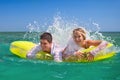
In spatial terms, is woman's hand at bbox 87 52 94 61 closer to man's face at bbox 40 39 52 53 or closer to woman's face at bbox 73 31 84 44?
woman's face at bbox 73 31 84 44

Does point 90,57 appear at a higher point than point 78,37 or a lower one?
lower

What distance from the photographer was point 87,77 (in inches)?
265

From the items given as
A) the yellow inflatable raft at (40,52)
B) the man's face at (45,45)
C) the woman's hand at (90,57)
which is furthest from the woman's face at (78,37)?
the man's face at (45,45)

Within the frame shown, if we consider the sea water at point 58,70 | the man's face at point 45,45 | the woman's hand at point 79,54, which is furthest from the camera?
the woman's hand at point 79,54

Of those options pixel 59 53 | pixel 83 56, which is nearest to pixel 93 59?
pixel 83 56

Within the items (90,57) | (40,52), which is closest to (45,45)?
(40,52)

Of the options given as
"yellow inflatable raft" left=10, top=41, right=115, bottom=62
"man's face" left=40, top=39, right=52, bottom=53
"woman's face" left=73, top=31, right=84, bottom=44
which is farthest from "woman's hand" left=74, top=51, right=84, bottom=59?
"man's face" left=40, top=39, right=52, bottom=53

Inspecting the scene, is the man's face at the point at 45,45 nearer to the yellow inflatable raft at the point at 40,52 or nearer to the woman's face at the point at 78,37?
the yellow inflatable raft at the point at 40,52

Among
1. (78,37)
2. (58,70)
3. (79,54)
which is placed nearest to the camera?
(58,70)

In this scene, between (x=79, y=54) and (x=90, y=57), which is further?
(x=90, y=57)

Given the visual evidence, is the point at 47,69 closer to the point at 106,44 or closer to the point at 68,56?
the point at 68,56

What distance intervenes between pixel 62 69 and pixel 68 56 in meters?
1.27

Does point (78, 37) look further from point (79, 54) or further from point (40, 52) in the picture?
point (40, 52)

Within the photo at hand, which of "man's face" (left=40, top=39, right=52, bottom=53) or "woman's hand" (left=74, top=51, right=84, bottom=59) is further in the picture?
"woman's hand" (left=74, top=51, right=84, bottom=59)
